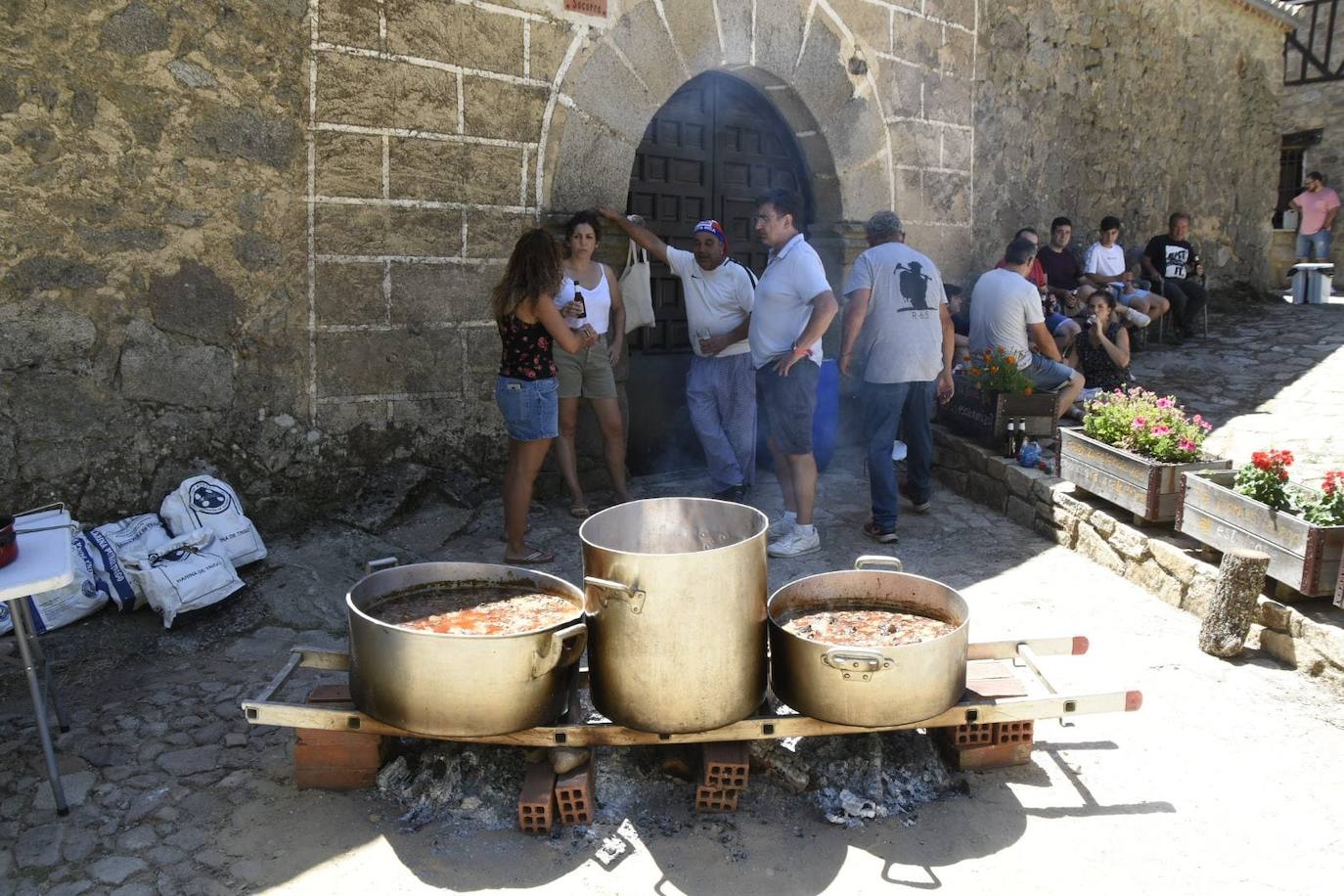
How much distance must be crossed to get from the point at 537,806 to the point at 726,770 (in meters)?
0.53

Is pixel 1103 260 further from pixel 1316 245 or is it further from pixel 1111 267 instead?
pixel 1316 245

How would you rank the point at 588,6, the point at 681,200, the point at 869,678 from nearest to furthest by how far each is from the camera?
the point at 869,678, the point at 588,6, the point at 681,200

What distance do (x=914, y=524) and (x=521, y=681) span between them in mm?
3502

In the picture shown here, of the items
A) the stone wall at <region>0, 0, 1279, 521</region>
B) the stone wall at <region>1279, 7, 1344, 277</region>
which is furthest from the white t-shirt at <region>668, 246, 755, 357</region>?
the stone wall at <region>1279, 7, 1344, 277</region>

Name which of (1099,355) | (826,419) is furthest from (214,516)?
(1099,355)

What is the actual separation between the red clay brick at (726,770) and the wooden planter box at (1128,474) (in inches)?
112

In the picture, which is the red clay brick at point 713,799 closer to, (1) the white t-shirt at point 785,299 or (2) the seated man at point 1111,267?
(1) the white t-shirt at point 785,299

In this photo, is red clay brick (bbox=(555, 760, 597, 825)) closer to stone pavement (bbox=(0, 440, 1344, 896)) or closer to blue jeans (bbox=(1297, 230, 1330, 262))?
stone pavement (bbox=(0, 440, 1344, 896))

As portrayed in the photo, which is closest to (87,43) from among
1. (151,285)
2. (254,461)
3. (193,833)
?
(151,285)

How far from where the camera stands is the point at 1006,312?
634cm

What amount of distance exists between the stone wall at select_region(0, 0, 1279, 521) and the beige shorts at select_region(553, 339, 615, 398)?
390mm

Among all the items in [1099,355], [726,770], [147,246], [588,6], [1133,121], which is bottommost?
[726,770]

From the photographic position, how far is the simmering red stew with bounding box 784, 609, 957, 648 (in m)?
3.03

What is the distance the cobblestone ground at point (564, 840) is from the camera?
8.73 feet
